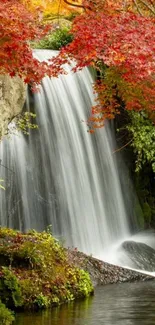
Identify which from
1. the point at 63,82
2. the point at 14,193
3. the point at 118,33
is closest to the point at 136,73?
the point at 118,33

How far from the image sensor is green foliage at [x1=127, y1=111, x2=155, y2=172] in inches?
786

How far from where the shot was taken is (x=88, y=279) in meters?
12.2

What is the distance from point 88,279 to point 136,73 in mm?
4040

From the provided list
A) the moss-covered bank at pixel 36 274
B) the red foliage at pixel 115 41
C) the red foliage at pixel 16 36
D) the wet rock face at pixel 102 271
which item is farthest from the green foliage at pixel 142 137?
the red foliage at pixel 16 36

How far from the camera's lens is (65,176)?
17422mm

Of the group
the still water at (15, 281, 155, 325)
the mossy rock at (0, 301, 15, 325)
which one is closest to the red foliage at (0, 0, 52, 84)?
the mossy rock at (0, 301, 15, 325)

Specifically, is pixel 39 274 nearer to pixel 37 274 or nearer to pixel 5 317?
pixel 37 274

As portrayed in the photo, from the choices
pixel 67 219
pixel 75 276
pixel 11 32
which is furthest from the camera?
pixel 67 219

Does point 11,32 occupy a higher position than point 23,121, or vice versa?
point 23,121

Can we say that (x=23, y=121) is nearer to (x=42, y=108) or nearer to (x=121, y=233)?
(x=42, y=108)

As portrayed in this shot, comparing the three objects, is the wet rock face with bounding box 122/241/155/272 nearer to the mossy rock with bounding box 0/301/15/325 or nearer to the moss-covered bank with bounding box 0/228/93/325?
the moss-covered bank with bounding box 0/228/93/325

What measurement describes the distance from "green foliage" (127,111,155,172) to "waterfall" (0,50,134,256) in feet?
2.89

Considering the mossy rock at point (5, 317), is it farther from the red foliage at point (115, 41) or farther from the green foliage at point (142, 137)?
the green foliage at point (142, 137)

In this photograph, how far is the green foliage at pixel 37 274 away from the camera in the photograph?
34.1 feet
